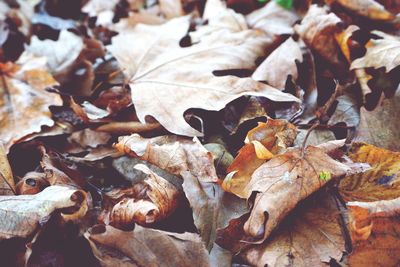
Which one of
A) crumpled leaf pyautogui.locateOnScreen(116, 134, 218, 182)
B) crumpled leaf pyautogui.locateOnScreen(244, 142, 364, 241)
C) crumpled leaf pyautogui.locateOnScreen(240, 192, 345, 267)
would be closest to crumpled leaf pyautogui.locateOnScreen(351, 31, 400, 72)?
crumpled leaf pyautogui.locateOnScreen(244, 142, 364, 241)

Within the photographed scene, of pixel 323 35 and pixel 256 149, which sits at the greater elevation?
pixel 323 35

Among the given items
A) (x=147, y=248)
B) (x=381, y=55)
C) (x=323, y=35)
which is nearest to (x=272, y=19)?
(x=323, y=35)

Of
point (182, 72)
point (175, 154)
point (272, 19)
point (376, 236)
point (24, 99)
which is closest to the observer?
point (376, 236)

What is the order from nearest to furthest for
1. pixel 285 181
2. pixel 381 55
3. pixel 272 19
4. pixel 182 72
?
pixel 285 181, pixel 381 55, pixel 182 72, pixel 272 19

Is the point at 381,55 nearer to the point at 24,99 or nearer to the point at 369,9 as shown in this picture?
the point at 369,9

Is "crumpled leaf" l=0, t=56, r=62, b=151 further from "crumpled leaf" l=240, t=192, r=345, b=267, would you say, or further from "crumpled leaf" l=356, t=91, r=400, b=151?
"crumpled leaf" l=356, t=91, r=400, b=151

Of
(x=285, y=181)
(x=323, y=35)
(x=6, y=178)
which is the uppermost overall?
(x=323, y=35)

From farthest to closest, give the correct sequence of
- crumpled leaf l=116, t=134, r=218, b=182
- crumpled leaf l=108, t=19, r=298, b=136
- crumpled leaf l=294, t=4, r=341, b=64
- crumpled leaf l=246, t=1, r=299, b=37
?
1. crumpled leaf l=246, t=1, r=299, b=37
2. crumpled leaf l=294, t=4, r=341, b=64
3. crumpled leaf l=108, t=19, r=298, b=136
4. crumpled leaf l=116, t=134, r=218, b=182

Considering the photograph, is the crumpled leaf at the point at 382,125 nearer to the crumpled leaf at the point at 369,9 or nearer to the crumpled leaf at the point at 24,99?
the crumpled leaf at the point at 369,9
